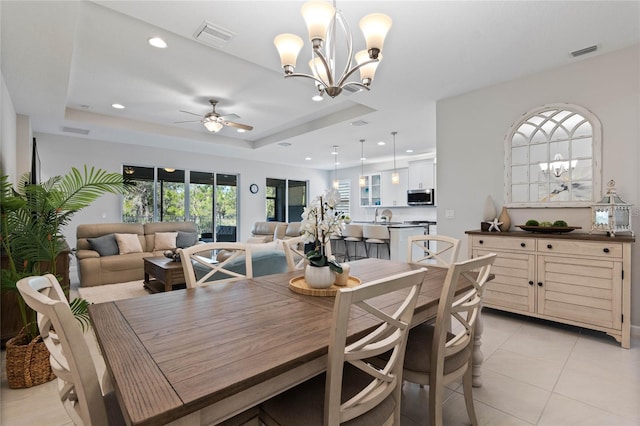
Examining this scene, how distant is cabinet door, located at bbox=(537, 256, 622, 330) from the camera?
2570mm

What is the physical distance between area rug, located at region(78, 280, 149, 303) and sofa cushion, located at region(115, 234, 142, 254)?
0.69 meters

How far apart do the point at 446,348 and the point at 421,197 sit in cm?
695

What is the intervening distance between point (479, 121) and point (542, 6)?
1611mm

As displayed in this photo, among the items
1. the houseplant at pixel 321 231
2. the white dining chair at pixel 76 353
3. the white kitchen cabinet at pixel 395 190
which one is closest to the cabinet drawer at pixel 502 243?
the houseplant at pixel 321 231

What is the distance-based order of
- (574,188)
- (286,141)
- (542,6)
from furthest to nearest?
(286,141)
(574,188)
(542,6)

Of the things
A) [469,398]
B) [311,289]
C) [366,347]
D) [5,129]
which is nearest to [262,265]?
[311,289]

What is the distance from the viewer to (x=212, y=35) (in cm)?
251

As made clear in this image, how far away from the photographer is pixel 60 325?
769mm

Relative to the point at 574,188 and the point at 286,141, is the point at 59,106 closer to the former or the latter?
the point at 286,141

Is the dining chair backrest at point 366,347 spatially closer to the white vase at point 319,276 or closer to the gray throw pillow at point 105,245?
the white vase at point 319,276

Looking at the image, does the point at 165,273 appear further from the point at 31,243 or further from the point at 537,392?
the point at 537,392

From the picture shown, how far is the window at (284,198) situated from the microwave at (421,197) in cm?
321

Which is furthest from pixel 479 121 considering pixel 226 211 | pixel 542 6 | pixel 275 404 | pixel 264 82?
pixel 226 211

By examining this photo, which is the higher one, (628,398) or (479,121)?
(479,121)
